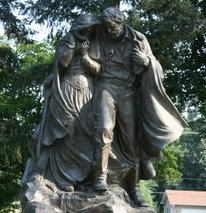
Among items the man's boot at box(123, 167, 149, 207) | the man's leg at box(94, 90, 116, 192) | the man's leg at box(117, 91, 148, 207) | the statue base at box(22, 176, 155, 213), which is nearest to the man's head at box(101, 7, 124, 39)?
the man's leg at box(117, 91, 148, 207)

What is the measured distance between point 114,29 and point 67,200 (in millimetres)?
2073

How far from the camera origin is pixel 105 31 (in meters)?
7.23

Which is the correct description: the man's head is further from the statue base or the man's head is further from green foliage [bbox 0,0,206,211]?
green foliage [bbox 0,0,206,211]

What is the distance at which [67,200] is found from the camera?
21.3 ft

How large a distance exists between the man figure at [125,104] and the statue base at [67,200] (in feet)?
0.55

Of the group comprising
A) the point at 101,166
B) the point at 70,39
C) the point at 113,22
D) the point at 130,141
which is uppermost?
the point at 113,22

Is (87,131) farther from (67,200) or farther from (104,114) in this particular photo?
(67,200)

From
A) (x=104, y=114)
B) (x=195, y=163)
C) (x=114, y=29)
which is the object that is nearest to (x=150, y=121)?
(x=104, y=114)

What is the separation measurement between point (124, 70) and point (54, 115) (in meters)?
0.98

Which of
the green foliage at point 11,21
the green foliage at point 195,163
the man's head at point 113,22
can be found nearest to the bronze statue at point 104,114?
the man's head at point 113,22

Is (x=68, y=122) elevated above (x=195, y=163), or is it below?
above

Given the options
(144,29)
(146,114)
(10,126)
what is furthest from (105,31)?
(10,126)

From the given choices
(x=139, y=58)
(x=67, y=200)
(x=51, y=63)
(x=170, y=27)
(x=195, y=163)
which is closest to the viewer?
(x=67, y=200)

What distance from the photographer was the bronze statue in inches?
268
